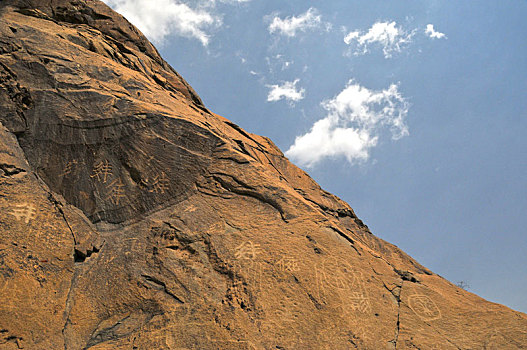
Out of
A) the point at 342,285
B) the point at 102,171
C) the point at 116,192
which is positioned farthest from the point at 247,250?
the point at 102,171

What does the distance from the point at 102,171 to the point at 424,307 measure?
249 inches

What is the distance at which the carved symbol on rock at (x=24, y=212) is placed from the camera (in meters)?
6.06

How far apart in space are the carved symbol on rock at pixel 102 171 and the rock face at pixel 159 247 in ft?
0.09

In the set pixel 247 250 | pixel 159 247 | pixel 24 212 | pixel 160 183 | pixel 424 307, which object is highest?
pixel 424 307

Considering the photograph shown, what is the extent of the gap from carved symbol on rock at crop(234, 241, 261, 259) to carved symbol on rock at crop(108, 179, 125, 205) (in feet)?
8.00

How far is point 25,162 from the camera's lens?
6.83 m

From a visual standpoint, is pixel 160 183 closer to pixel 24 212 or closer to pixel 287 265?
pixel 24 212

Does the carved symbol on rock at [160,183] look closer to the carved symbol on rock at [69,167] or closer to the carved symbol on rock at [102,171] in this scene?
the carved symbol on rock at [102,171]

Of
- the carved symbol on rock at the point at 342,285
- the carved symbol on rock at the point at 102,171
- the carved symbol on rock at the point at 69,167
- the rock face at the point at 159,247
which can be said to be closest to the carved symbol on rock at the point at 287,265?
the rock face at the point at 159,247

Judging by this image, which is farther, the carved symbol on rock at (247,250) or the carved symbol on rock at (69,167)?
the carved symbol on rock at (69,167)

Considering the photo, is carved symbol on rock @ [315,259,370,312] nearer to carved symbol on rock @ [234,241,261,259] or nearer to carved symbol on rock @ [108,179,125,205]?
carved symbol on rock @ [234,241,261,259]

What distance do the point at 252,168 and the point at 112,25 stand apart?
7.37 metres

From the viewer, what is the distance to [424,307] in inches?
246

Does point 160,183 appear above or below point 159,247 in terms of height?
Result: above
